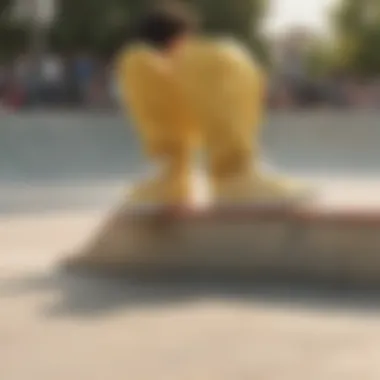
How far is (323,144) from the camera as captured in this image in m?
19.8

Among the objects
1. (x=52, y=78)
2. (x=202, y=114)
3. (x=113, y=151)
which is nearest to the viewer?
(x=202, y=114)

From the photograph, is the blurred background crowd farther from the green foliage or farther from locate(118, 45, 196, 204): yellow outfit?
locate(118, 45, 196, 204): yellow outfit

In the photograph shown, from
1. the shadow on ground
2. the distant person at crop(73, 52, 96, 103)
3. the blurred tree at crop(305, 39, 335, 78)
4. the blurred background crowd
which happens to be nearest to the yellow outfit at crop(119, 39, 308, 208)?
the shadow on ground

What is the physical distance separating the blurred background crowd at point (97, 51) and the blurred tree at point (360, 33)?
0.03m

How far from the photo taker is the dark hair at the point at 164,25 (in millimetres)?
7676

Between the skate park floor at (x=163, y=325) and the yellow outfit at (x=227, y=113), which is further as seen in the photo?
the yellow outfit at (x=227, y=113)

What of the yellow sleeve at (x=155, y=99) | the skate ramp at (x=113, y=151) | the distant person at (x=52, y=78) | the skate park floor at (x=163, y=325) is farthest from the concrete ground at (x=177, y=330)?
the distant person at (x=52, y=78)

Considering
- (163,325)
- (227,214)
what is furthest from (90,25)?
(163,325)

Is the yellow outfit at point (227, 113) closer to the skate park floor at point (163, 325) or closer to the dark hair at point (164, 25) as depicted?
the dark hair at point (164, 25)

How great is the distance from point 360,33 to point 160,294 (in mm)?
34473

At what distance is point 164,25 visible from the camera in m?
7.72

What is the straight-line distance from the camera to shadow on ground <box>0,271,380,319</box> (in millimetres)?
6711

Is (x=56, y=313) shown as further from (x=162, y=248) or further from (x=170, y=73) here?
(x=170, y=73)

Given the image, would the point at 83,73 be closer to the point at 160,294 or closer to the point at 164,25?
the point at 164,25
